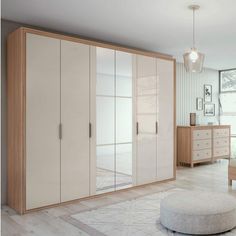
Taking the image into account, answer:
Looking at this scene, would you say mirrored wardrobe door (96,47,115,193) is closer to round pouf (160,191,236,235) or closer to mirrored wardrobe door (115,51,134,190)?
mirrored wardrobe door (115,51,134,190)

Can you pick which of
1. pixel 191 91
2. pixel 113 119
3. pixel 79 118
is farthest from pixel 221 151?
pixel 79 118

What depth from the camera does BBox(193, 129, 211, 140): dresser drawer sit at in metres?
6.96

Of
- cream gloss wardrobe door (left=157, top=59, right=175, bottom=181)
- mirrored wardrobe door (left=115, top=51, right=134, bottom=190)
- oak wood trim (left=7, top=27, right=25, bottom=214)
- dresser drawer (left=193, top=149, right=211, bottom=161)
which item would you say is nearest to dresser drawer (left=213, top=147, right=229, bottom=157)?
dresser drawer (left=193, top=149, right=211, bottom=161)

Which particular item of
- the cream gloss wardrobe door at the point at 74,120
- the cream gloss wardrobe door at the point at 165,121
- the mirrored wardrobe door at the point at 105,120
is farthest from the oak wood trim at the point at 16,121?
the cream gloss wardrobe door at the point at 165,121

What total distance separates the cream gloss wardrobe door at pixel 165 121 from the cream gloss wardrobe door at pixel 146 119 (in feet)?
0.45

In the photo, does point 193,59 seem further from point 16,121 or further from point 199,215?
point 16,121

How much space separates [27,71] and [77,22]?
3.59 feet

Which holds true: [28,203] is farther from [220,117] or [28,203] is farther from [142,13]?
[220,117]

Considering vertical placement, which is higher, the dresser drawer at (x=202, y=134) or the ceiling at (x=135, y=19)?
the ceiling at (x=135, y=19)

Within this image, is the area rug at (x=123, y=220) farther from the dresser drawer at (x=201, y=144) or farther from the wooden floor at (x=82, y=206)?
the dresser drawer at (x=201, y=144)

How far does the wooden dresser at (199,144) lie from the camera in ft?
22.6

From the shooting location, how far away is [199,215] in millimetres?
2936

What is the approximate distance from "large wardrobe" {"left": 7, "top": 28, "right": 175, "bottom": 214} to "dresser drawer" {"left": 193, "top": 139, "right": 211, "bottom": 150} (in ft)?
5.76

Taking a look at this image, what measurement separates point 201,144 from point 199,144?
81mm
